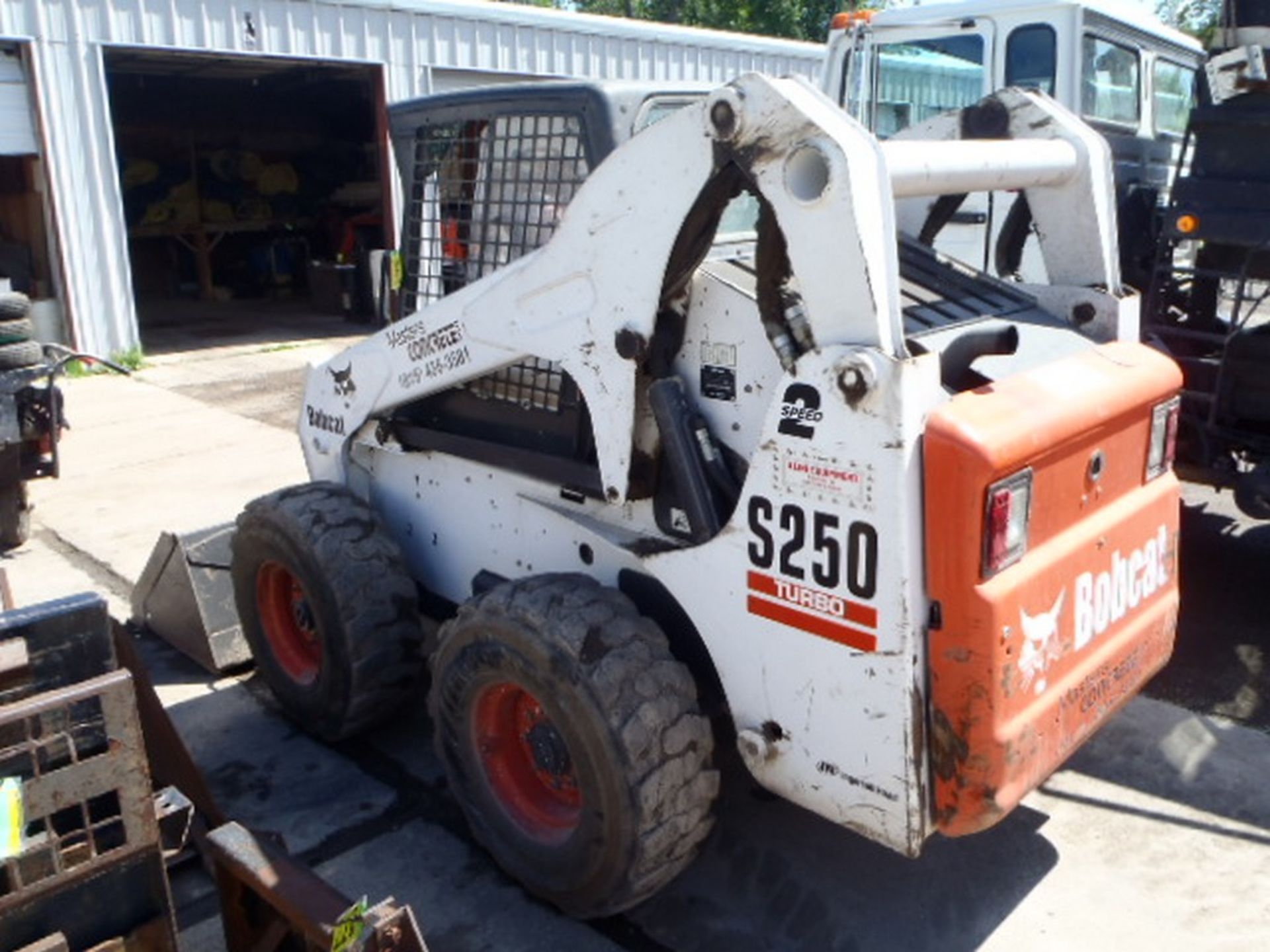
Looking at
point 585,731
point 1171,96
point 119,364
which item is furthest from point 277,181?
point 585,731

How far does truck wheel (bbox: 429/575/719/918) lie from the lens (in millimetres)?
2805

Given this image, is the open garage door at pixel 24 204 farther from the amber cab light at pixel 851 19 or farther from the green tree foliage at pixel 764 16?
the green tree foliage at pixel 764 16

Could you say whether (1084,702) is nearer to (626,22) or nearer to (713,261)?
(713,261)

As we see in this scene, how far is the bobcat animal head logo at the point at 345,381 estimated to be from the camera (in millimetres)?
4037

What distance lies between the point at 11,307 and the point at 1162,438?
18.6 feet

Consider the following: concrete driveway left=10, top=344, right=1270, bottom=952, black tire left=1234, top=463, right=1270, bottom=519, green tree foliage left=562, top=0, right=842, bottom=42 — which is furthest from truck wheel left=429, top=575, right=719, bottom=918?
green tree foliage left=562, top=0, right=842, bottom=42

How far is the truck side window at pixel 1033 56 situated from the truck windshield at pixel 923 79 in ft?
0.69

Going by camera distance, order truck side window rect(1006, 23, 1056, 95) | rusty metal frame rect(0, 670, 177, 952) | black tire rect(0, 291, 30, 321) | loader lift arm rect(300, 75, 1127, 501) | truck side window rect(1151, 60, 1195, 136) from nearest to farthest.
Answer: rusty metal frame rect(0, 670, 177, 952), loader lift arm rect(300, 75, 1127, 501), black tire rect(0, 291, 30, 321), truck side window rect(1006, 23, 1056, 95), truck side window rect(1151, 60, 1195, 136)

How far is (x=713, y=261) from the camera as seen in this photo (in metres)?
3.07

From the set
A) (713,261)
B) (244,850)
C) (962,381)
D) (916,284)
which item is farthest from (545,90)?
(244,850)

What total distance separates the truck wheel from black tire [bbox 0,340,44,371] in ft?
13.3

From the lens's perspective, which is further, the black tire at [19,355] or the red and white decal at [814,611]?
the black tire at [19,355]

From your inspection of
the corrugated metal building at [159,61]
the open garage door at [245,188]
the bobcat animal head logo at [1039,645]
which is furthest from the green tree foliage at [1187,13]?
the bobcat animal head logo at [1039,645]

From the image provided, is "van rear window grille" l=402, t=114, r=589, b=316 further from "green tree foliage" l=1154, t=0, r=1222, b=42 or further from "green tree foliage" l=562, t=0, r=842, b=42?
"green tree foliage" l=562, t=0, r=842, b=42
